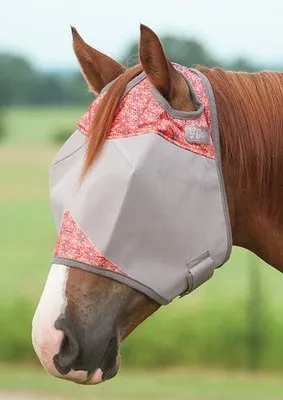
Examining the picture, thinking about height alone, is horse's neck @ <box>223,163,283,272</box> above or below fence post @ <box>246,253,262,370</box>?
above

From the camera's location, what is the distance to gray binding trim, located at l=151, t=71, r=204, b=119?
1.99m

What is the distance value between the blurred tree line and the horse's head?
10.2ft

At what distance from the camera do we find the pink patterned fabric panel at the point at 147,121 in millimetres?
1981

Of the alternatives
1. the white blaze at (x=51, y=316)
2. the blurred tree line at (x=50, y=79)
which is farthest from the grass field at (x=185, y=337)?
the white blaze at (x=51, y=316)

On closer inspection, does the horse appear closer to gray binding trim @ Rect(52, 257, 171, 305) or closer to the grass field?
gray binding trim @ Rect(52, 257, 171, 305)

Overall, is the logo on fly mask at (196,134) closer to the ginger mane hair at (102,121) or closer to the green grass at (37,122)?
the ginger mane hair at (102,121)

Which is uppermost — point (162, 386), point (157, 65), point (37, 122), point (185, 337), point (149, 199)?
point (157, 65)

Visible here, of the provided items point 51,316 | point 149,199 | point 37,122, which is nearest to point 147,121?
point 149,199

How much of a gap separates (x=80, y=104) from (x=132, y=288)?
4532mm

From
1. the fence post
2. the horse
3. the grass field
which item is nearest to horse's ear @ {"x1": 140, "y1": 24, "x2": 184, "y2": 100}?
the horse

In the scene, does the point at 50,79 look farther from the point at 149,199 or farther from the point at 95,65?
the point at 149,199

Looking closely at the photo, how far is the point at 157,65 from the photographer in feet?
6.44

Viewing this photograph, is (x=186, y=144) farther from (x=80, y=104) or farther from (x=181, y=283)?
(x=80, y=104)

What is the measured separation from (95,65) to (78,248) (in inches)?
17.7
